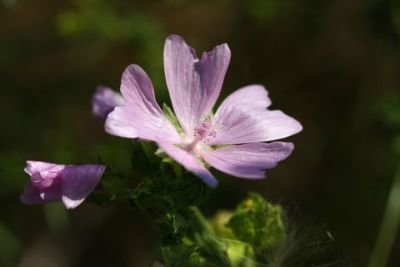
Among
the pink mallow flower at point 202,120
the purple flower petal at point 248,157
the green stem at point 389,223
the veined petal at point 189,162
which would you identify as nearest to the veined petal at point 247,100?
the pink mallow flower at point 202,120

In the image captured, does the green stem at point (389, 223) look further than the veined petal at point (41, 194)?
Yes

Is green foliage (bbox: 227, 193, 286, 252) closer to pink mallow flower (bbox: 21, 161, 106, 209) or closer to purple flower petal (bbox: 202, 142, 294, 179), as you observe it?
purple flower petal (bbox: 202, 142, 294, 179)

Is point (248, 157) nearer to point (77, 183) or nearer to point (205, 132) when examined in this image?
point (205, 132)

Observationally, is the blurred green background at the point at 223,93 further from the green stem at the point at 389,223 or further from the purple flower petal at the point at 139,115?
the purple flower petal at the point at 139,115

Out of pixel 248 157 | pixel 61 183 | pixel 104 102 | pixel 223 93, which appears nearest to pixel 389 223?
pixel 223 93

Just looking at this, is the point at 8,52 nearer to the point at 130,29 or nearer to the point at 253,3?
the point at 130,29

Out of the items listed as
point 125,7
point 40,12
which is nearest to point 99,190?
point 125,7

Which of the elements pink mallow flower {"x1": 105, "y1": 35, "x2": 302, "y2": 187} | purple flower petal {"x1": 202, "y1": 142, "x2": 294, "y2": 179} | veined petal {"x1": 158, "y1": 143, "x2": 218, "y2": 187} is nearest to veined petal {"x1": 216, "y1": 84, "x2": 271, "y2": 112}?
pink mallow flower {"x1": 105, "y1": 35, "x2": 302, "y2": 187}
